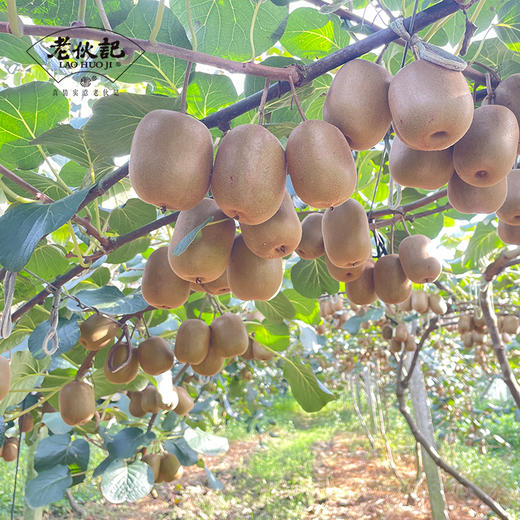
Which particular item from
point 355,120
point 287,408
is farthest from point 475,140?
→ point 287,408

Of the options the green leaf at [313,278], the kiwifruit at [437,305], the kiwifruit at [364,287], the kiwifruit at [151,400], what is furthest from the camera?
the kiwifruit at [437,305]

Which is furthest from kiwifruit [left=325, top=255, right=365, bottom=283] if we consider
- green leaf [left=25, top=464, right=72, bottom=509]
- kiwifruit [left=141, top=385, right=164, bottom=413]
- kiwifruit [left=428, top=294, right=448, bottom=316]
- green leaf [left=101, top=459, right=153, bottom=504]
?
kiwifruit [left=428, top=294, right=448, bottom=316]

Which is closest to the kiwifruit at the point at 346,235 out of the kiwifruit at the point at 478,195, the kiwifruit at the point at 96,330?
the kiwifruit at the point at 478,195

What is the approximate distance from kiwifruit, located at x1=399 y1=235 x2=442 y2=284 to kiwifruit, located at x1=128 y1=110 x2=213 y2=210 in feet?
2.20

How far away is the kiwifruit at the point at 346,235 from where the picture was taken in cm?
98

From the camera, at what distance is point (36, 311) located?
1545mm

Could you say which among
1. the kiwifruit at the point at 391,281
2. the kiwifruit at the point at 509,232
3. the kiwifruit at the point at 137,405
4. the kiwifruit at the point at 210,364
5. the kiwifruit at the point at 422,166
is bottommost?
the kiwifruit at the point at 137,405

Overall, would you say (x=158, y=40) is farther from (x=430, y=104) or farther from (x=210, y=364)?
(x=210, y=364)

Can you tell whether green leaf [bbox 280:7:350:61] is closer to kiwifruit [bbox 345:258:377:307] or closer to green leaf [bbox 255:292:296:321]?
kiwifruit [bbox 345:258:377:307]

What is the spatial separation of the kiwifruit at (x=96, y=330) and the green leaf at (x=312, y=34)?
0.92m

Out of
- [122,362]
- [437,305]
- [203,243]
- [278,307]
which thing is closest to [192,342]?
[122,362]

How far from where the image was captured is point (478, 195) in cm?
82

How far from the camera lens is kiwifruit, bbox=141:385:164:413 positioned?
1.80 meters

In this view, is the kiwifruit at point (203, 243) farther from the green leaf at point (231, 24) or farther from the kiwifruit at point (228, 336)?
the kiwifruit at point (228, 336)
